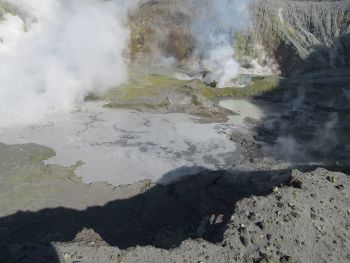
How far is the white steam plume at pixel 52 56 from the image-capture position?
A: 4528cm

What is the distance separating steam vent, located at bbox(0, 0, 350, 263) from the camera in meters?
16.7

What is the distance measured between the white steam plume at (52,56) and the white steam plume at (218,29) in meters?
15.5

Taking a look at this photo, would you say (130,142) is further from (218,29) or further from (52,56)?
(218,29)

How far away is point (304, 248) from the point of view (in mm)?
15648

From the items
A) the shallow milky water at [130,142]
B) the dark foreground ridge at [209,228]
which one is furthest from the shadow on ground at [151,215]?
the shallow milky water at [130,142]

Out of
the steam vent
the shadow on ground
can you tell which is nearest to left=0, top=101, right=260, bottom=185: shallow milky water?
the steam vent

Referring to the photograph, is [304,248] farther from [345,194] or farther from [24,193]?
[24,193]

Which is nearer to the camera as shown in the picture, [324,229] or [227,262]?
[227,262]

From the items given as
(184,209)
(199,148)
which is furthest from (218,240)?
(199,148)

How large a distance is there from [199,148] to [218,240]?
848 inches

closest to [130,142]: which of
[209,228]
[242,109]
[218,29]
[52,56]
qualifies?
[52,56]

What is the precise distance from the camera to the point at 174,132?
4141 cm

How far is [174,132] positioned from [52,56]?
774 inches

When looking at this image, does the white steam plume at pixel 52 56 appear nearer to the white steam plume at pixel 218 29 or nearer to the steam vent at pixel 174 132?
the steam vent at pixel 174 132
